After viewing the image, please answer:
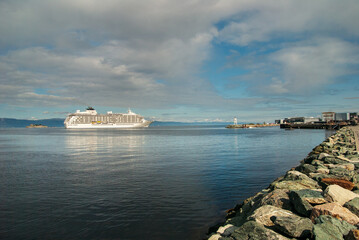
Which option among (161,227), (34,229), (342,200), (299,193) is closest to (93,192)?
(34,229)

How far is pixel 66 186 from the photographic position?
1332 cm

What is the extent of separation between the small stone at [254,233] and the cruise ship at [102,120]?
16566 centimetres

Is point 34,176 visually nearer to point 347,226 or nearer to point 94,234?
point 94,234

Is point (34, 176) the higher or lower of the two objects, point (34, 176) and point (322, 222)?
the lower

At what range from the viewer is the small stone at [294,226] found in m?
5.22

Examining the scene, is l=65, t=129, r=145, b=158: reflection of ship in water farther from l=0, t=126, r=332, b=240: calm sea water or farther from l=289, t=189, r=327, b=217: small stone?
l=289, t=189, r=327, b=217: small stone

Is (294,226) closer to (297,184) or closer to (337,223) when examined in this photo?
(337,223)

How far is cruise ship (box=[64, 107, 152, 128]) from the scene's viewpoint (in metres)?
164

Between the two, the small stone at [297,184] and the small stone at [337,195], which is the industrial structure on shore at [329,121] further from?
the small stone at [337,195]

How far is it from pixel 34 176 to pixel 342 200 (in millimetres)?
16863

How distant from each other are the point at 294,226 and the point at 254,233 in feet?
2.95

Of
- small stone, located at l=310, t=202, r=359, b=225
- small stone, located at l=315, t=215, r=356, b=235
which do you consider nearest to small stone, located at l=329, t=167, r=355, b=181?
small stone, located at l=310, t=202, r=359, b=225

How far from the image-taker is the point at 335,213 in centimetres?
560

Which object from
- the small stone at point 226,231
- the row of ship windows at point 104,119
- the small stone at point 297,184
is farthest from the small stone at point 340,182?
the row of ship windows at point 104,119
